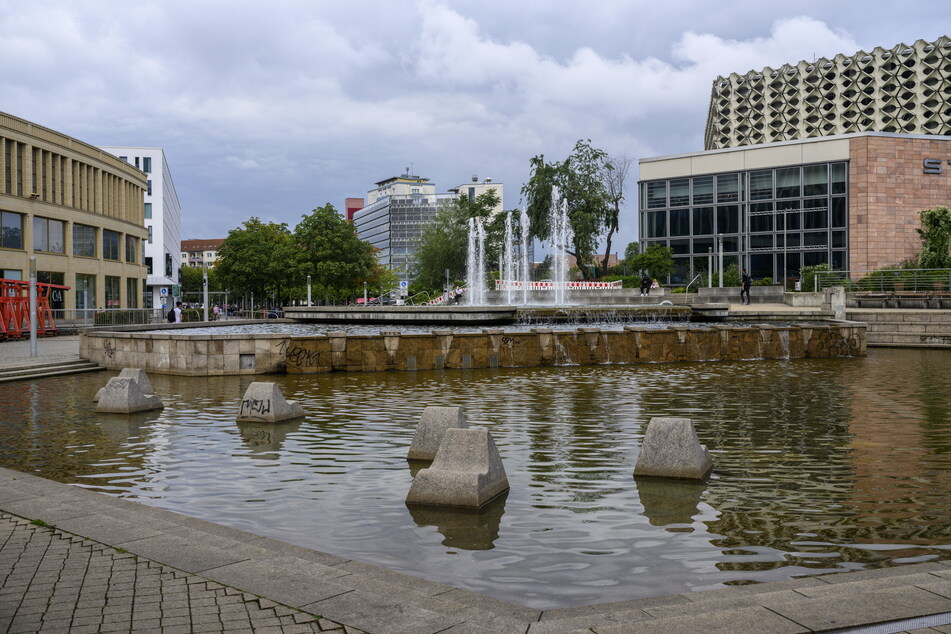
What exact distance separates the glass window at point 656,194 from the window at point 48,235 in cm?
5325

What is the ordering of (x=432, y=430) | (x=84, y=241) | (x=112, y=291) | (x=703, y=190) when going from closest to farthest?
1. (x=432, y=430)
2. (x=84, y=241)
3. (x=112, y=291)
4. (x=703, y=190)

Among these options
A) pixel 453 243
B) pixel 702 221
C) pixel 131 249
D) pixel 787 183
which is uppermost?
pixel 787 183

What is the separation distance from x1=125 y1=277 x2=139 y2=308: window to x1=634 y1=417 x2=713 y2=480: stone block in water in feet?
206

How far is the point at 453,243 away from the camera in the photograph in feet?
274

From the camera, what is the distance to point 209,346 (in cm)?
2006

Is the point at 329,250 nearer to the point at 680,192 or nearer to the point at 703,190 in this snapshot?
the point at 680,192

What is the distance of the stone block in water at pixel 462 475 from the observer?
7.13 metres

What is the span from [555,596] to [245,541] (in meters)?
2.22

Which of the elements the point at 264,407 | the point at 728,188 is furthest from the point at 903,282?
the point at 264,407

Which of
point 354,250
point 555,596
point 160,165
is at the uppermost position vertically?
point 160,165

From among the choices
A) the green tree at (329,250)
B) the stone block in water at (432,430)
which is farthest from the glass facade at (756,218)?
the stone block in water at (432,430)

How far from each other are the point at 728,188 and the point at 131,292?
54.5 metres

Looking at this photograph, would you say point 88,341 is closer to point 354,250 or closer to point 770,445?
A: point 770,445

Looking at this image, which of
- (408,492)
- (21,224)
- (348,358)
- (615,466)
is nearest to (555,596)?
(408,492)
